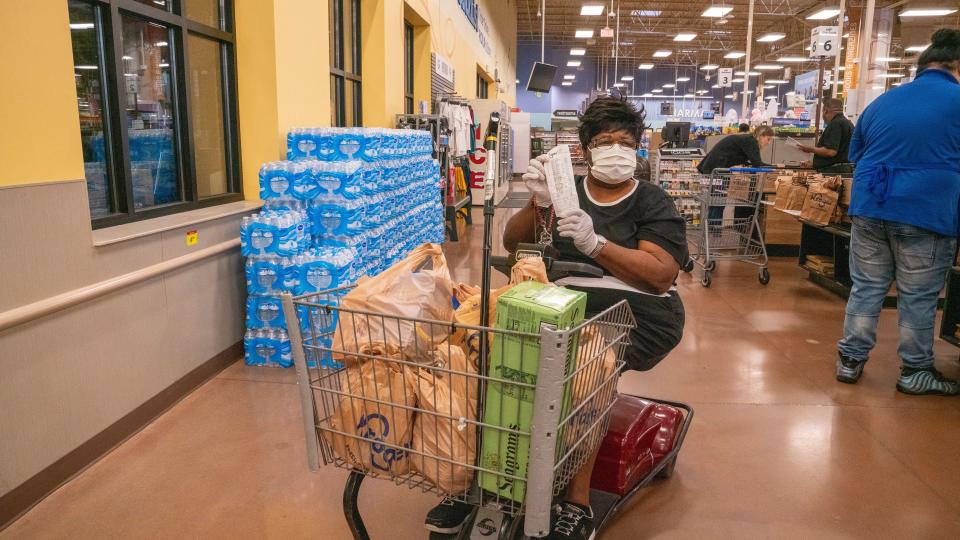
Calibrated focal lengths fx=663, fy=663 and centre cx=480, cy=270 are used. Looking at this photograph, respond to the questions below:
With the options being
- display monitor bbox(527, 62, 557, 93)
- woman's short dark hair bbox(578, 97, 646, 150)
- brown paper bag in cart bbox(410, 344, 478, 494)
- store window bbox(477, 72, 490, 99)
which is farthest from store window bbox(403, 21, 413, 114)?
store window bbox(477, 72, 490, 99)

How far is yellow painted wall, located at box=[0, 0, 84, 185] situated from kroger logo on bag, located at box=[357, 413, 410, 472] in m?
1.74

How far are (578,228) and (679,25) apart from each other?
→ 29285 mm

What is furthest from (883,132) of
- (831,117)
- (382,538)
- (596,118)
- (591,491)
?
(831,117)

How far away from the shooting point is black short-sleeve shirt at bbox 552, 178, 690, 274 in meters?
2.22

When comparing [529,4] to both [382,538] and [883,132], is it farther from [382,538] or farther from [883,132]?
[382,538]

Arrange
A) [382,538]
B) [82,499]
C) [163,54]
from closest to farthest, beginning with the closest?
[382,538]
[82,499]
[163,54]

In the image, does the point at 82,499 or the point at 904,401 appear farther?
the point at 904,401

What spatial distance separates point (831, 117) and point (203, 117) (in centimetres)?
706

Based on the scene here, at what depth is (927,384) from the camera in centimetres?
367

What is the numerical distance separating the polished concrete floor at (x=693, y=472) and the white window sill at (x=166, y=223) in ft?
2.97

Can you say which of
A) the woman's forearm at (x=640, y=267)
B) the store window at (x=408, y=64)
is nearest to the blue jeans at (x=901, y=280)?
the woman's forearm at (x=640, y=267)

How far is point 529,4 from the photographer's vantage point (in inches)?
1067

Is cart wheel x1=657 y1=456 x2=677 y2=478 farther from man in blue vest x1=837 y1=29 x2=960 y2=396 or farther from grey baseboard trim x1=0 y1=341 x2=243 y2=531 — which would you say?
grey baseboard trim x1=0 y1=341 x2=243 y2=531

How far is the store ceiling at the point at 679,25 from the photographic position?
2378cm
